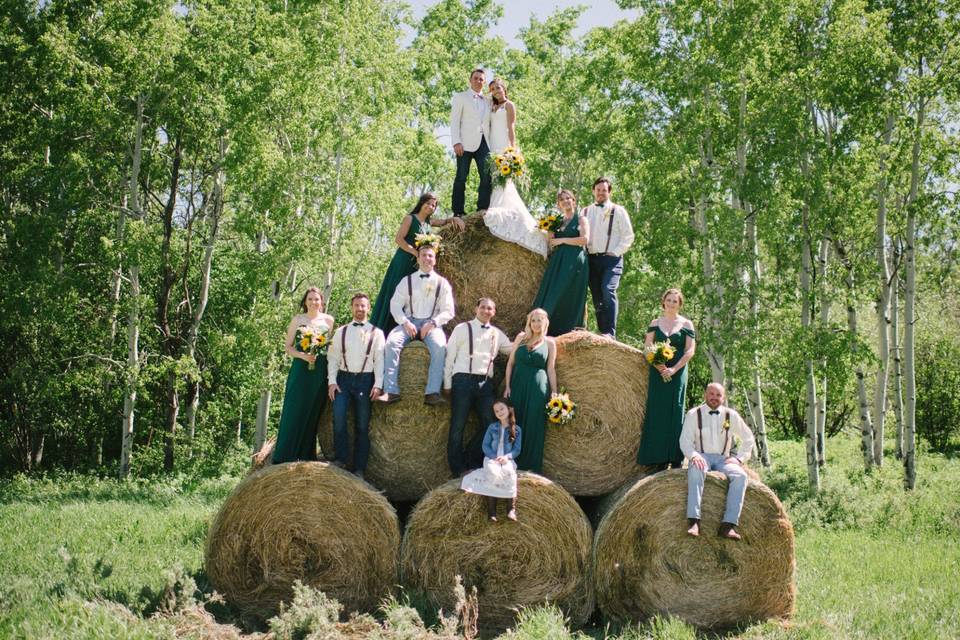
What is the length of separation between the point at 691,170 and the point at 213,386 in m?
14.0

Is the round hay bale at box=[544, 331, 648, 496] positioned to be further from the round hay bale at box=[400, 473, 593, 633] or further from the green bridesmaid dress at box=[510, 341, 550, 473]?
the round hay bale at box=[400, 473, 593, 633]

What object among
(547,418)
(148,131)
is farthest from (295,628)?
(148,131)

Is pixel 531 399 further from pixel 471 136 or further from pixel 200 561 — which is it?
pixel 200 561

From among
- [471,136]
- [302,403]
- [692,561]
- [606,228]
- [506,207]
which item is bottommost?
[692,561]

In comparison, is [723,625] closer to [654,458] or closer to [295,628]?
[654,458]

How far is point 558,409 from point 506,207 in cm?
249

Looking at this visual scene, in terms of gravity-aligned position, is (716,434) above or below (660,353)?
below

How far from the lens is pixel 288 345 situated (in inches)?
316

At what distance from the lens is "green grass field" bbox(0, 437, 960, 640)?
263 inches

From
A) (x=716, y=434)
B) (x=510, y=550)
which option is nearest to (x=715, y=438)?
(x=716, y=434)

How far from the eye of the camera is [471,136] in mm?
9586

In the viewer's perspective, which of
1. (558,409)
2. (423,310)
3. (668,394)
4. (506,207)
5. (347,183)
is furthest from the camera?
(347,183)

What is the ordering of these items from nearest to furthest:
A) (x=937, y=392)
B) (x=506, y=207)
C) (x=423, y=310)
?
(x=423, y=310) → (x=506, y=207) → (x=937, y=392)

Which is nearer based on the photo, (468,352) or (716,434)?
(716,434)
